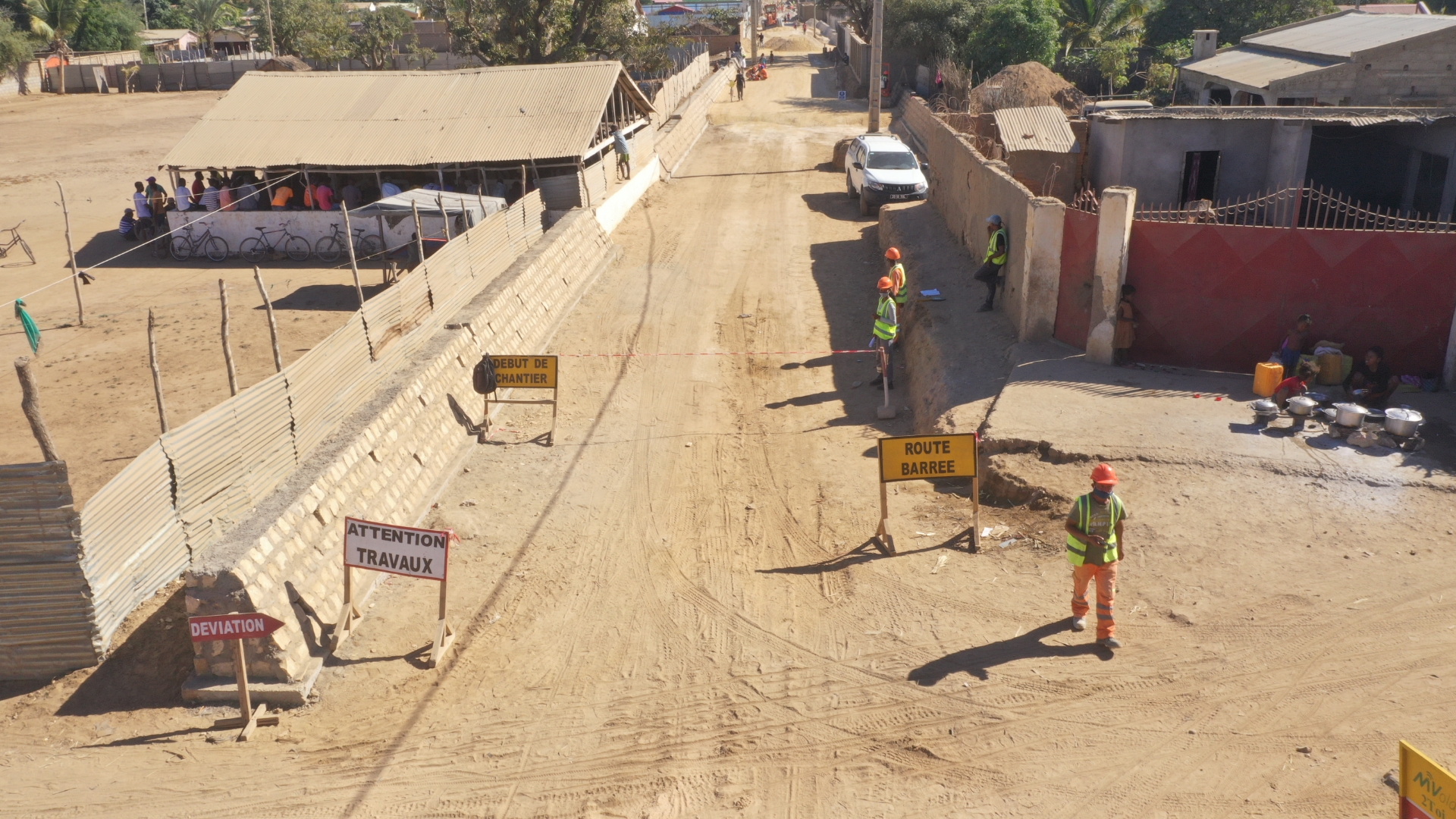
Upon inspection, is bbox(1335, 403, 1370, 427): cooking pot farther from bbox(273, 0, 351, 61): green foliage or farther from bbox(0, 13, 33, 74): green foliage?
bbox(0, 13, 33, 74): green foliage

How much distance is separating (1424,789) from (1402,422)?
7.34 m

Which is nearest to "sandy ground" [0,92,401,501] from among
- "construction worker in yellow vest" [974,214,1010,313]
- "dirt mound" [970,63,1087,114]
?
"construction worker in yellow vest" [974,214,1010,313]

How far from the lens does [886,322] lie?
49.5ft

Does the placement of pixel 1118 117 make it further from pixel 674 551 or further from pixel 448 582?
pixel 448 582

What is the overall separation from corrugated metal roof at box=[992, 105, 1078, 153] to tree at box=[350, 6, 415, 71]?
37957 millimetres

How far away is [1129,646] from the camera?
8602 millimetres

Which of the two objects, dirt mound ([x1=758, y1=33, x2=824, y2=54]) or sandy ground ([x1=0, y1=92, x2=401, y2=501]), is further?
dirt mound ([x1=758, y1=33, x2=824, y2=54])

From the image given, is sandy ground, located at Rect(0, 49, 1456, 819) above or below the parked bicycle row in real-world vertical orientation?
below

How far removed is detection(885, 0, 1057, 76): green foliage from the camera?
136 feet

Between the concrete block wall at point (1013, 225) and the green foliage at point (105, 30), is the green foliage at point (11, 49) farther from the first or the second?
the concrete block wall at point (1013, 225)

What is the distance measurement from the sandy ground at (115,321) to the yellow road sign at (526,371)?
181 inches

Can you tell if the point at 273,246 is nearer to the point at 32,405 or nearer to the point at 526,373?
the point at 526,373

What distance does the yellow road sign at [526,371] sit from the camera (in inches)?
550

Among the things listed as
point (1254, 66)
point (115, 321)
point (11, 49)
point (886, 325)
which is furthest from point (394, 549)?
point (11, 49)
